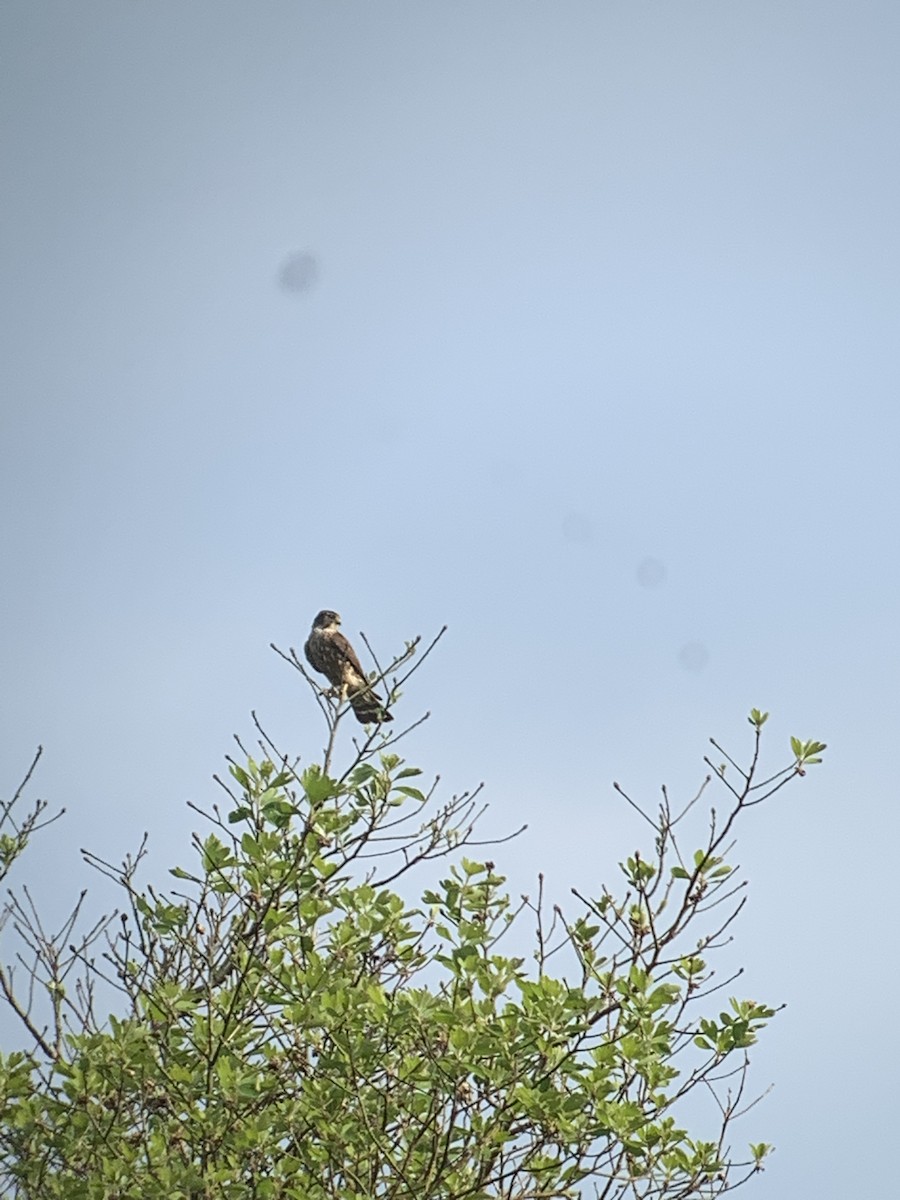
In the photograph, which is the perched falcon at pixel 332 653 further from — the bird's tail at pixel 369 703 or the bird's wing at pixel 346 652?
the bird's tail at pixel 369 703

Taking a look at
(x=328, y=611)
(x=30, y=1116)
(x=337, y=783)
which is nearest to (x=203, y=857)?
(x=337, y=783)

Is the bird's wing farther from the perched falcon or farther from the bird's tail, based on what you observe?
the bird's tail

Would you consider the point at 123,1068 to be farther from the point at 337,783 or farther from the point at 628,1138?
the point at 628,1138

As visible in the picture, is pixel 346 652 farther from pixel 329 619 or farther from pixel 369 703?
pixel 369 703

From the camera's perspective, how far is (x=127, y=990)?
212 inches

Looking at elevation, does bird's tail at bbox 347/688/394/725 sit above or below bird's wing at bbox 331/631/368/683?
below

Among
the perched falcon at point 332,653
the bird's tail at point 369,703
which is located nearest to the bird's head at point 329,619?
the perched falcon at point 332,653

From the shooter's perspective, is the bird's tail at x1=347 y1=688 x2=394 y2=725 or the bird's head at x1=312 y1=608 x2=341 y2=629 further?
the bird's head at x1=312 y1=608 x2=341 y2=629

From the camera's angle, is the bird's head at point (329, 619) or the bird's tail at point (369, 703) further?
the bird's head at point (329, 619)

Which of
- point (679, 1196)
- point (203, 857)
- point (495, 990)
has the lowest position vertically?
point (679, 1196)

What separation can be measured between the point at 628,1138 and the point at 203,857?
1.88m

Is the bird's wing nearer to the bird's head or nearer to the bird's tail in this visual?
the bird's head

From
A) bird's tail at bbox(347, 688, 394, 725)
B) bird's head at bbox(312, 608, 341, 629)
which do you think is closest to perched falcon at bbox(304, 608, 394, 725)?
bird's head at bbox(312, 608, 341, 629)

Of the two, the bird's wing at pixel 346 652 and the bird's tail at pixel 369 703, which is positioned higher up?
the bird's wing at pixel 346 652
